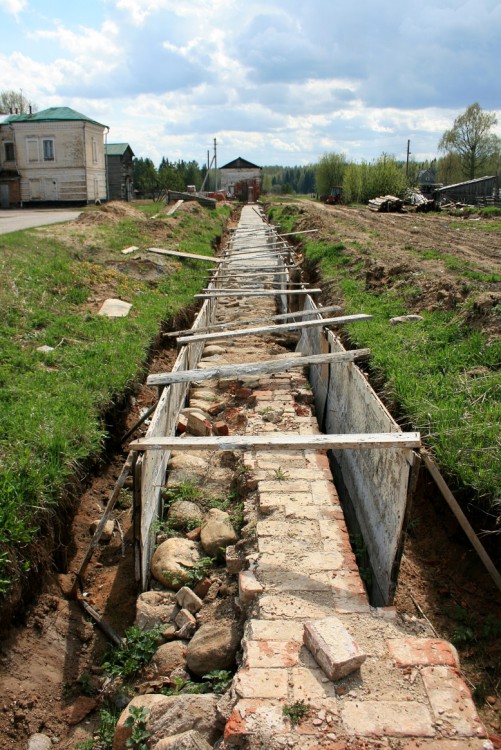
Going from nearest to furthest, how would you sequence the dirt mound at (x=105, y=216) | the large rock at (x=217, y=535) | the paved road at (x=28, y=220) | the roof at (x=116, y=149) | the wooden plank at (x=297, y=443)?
the wooden plank at (x=297, y=443) < the large rock at (x=217, y=535) < the paved road at (x=28, y=220) < the dirt mound at (x=105, y=216) < the roof at (x=116, y=149)

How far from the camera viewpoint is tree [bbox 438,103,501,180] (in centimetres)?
Result: 5303

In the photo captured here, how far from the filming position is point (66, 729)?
3.24 m

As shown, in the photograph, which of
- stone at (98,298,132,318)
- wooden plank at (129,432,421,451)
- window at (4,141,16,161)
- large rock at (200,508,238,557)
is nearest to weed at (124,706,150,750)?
large rock at (200,508,238,557)

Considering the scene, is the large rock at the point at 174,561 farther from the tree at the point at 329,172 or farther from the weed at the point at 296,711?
the tree at the point at 329,172

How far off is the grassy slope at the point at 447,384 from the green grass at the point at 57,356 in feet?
9.48

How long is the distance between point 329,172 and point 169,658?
5704 cm

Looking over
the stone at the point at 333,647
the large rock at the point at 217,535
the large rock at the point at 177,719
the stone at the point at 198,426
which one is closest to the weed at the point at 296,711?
the stone at the point at 333,647

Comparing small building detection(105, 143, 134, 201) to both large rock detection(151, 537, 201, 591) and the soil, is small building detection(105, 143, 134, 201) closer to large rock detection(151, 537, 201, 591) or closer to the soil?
the soil

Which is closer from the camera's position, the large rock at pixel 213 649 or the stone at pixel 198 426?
the large rock at pixel 213 649

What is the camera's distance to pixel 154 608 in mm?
3777

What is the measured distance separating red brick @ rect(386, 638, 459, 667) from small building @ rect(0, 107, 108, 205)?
3296 cm

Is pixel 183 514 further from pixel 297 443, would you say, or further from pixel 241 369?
pixel 241 369

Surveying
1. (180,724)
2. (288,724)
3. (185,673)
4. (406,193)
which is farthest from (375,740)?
(406,193)

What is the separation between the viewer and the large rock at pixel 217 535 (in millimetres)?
4217
